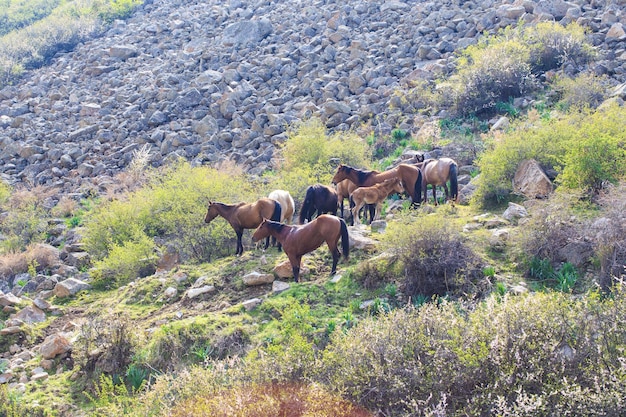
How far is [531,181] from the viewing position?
1223 cm

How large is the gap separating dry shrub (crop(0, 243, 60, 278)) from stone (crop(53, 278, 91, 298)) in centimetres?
334

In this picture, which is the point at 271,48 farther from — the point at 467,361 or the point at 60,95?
the point at 467,361

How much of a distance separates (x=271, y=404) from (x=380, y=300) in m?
3.64

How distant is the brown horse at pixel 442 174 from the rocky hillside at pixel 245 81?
5929 millimetres

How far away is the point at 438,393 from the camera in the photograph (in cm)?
533

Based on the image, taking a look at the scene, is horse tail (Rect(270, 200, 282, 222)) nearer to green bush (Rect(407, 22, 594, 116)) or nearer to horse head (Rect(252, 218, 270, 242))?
horse head (Rect(252, 218, 270, 242))

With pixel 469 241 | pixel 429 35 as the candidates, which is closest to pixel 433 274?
pixel 469 241

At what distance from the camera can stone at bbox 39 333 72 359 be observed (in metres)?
9.16

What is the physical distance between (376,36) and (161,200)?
15.9 metres

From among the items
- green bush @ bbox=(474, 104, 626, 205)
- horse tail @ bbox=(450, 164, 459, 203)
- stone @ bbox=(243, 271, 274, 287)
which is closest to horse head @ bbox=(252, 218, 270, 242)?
stone @ bbox=(243, 271, 274, 287)

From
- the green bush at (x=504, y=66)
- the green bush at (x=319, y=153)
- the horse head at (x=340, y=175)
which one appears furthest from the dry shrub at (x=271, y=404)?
the green bush at (x=504, y=66)

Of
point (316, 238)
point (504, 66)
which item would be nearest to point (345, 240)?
point (316, 238)

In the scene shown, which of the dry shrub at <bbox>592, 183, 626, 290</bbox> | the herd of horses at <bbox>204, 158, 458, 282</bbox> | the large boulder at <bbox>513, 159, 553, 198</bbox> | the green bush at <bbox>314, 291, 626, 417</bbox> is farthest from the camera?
the herd of horses at <bbox>204, 158, 458, 282</bbox>

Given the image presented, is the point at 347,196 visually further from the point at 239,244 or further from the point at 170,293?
the point at 170,293
